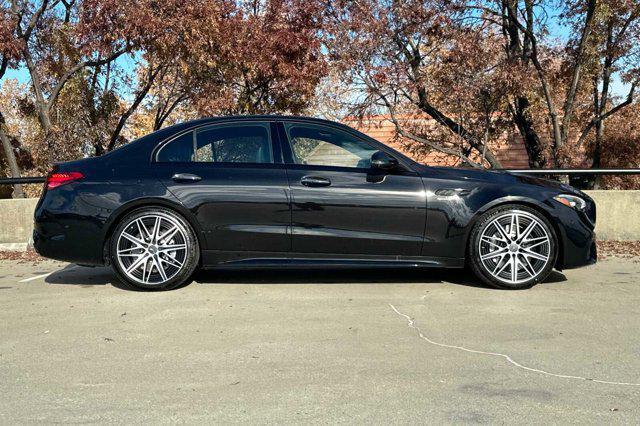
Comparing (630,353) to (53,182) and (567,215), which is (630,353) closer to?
→ (567,215)

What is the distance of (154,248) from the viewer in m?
6.07

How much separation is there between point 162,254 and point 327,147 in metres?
1.82

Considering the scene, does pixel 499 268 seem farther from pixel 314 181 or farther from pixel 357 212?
pixel 314 181

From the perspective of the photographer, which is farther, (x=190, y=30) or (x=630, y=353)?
(x=190, y=30)

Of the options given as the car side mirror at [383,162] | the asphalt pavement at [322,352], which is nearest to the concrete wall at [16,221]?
the asphalt pavement at [322,352]

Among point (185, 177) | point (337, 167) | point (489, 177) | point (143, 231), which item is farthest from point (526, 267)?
point (143, 231)

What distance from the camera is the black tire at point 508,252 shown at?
20.0 feet

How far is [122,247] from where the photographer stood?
20.0 ft

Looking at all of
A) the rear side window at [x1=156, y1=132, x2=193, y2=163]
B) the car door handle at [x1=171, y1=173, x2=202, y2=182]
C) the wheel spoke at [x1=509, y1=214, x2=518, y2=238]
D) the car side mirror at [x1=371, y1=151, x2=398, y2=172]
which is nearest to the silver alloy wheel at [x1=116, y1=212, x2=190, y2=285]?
the car door handle at [x1=171, y1=173, x2=202, y2=182]

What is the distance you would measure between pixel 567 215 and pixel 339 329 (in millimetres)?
2668

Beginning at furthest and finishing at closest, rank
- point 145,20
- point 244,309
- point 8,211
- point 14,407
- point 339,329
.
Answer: point 145,20, point 8,211, point 244,309, point 339,329, point 14,407

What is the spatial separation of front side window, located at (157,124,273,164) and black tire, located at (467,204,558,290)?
6.68ft

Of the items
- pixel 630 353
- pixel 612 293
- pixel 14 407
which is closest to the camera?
pixel 14 407

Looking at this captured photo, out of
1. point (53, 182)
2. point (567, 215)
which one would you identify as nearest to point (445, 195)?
point (567, 215)
